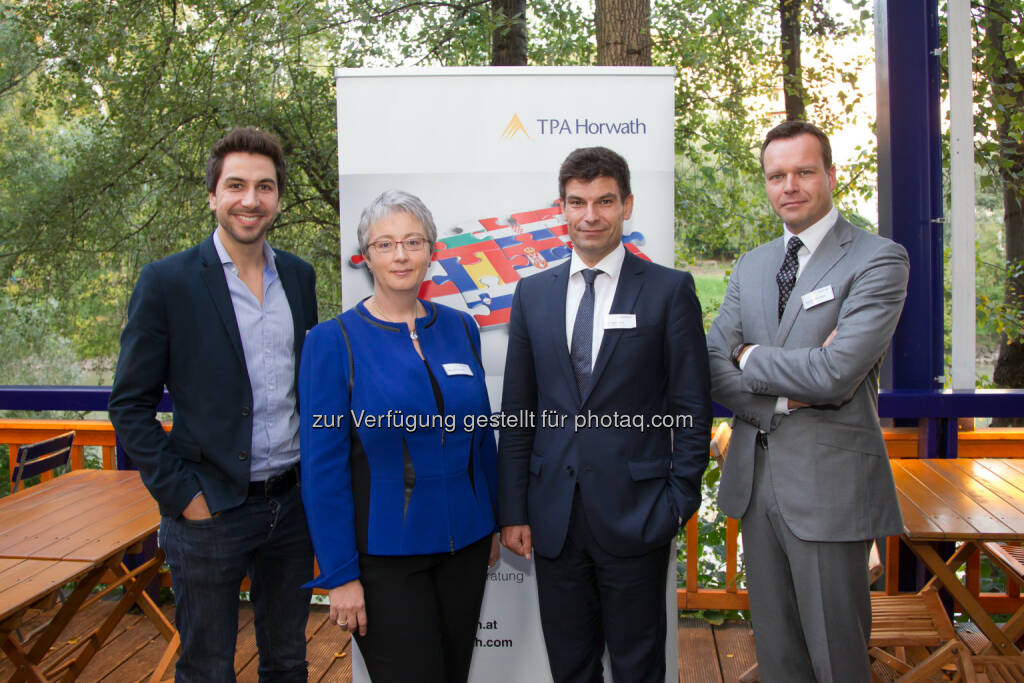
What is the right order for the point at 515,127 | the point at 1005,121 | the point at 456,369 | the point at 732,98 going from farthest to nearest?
the point at 732,98, the point at 1005,121, the point at 515,127, the point at 456,369

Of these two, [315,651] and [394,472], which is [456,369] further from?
[315,651]

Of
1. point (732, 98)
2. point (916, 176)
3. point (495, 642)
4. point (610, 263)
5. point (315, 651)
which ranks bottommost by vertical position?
point (315, 651)

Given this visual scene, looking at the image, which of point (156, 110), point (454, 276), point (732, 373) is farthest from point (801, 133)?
point (156, 110)

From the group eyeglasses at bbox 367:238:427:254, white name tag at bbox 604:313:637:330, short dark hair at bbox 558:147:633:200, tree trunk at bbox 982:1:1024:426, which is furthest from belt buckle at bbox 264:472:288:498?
tree trunk at bbox 982:1:1024:426

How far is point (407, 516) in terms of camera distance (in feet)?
5.83

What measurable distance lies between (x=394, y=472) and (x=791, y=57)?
6.34m

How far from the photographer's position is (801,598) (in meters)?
1.92

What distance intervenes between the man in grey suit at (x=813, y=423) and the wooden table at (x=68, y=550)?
1.94 meters

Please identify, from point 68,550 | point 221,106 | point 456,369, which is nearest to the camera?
point 456,369

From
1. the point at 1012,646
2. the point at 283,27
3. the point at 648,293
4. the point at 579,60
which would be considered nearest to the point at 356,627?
the point at 648,293

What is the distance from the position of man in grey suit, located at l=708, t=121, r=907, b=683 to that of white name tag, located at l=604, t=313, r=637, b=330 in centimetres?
34

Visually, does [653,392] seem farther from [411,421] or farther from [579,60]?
[579,60]

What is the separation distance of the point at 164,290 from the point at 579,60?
5567mm

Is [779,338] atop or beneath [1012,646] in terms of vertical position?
atop
